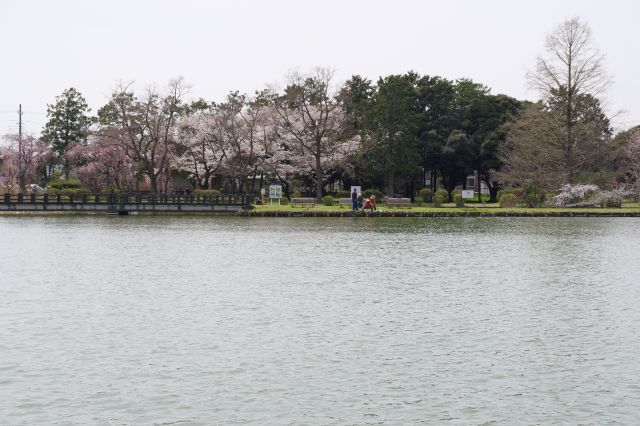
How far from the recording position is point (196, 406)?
1153 centimetres

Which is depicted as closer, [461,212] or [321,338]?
[321,338]

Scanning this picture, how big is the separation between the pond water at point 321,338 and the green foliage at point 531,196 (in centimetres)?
3702

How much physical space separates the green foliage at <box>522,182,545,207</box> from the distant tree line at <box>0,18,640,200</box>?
4.89 ft

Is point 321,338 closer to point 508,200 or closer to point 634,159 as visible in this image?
point 508,200

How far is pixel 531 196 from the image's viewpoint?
70812 millimetres

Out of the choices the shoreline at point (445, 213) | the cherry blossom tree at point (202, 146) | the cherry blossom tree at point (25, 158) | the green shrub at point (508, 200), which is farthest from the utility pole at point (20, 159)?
the green shrub at point (508, 200)

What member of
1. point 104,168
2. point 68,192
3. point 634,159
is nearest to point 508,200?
point 634,159

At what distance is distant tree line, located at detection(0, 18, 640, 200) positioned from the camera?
72.8 metres

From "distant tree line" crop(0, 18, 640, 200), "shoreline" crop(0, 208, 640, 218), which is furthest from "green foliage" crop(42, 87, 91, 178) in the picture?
"shoreline" crop(0, 208, 640, 218)

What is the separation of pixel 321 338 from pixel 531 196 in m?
58.2

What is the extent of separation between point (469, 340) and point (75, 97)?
325ft

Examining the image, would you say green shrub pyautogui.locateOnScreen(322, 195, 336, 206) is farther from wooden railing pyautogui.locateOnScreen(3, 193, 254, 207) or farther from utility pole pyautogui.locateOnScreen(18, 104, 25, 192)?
utility pole pyautogui.locateOnScreen(18, 104, 25, 192)

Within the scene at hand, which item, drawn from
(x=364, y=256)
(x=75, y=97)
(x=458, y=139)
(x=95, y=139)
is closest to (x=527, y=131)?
(x=458, y=139)

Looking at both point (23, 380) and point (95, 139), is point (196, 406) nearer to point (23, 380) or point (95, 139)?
point (23, 380)
